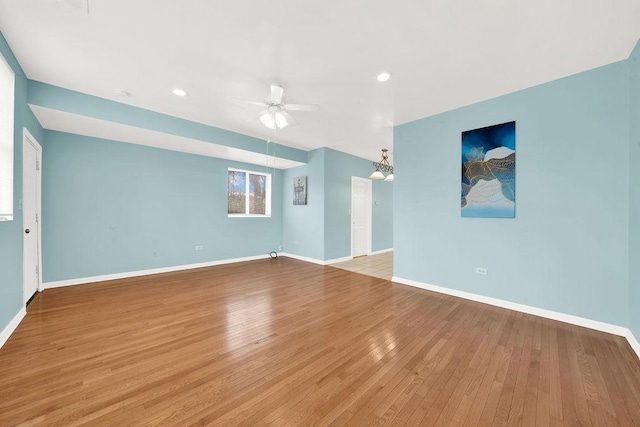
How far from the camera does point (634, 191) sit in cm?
238

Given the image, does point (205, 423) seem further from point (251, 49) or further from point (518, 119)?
point (518, 119)

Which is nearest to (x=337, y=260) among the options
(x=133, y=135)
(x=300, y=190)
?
(x=300, y=190)

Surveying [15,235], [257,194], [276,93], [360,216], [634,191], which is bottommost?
[15,235]

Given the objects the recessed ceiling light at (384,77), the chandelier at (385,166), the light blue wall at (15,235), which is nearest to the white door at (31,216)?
the light blue wall at (15,235)

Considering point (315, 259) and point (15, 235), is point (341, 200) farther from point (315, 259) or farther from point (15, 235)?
point (15, 235)

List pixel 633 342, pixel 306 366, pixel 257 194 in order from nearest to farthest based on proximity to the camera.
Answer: pixel 306 366
pixel 633 342
pixel 257 194

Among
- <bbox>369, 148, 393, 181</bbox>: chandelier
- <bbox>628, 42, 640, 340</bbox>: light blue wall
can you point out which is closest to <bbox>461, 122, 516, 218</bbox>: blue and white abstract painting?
<bbox>628, 42, 640, 340</bbox>: light blue wall

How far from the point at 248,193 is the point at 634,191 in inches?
255

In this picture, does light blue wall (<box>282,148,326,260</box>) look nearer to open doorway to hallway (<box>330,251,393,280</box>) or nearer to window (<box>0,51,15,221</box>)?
open doorway to hallway (<box>330,251,393,280</box>)

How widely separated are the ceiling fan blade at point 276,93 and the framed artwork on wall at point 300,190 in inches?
129

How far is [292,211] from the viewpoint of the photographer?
6.72 meters

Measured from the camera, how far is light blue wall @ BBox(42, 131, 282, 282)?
399 cm

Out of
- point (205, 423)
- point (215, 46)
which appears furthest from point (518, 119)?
point (205, 423)

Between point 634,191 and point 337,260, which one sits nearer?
point 634,191
